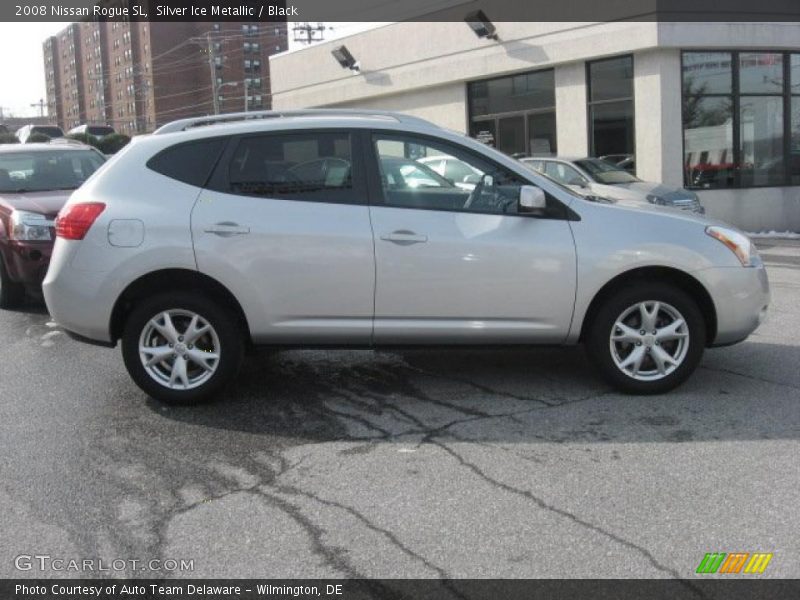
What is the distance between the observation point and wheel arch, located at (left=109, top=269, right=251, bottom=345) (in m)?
5.36

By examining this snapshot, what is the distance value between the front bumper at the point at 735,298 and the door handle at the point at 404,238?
1.83 meters

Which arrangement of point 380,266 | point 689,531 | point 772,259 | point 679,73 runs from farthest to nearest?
point 679,73 < point 772,259 < point 380,266 < point 689,531

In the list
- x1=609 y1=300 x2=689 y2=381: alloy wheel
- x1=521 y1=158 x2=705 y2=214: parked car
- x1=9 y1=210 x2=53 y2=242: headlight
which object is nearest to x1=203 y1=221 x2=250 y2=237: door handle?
x1=609 y1=300 x2=689 y2=381: alloy wheel

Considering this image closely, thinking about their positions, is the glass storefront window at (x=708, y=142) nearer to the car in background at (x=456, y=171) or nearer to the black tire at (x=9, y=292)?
the car in background at (x=456, y=171)

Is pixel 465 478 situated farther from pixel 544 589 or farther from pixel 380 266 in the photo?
pixel 380 266

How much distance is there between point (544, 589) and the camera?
126 inches

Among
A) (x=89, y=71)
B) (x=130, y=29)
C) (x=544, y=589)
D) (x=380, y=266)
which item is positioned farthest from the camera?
(x=89, y=71)

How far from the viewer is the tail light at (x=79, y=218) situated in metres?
5.34

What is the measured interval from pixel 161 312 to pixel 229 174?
3.28ft

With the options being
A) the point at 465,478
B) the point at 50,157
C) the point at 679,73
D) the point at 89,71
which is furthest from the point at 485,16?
the point at 89,71

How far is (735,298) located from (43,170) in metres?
8.10

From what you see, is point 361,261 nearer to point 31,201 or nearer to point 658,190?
point 31,201

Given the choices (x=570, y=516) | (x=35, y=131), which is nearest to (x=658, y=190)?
(x=570, y=516)

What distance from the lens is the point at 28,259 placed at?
27.7 ft
